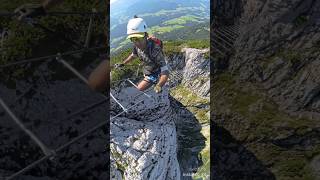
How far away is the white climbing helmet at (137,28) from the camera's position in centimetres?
449

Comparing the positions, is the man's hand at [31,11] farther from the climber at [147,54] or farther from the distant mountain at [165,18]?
the climber at [147,54]

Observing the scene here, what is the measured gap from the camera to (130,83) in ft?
15.1

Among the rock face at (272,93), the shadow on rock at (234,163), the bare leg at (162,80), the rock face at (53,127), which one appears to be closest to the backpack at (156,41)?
the bare leg at (162,80)

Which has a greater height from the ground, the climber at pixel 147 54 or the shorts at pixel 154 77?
the climber at pixel 147 54

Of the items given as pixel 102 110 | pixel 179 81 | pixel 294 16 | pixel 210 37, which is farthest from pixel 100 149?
pixel 294 16

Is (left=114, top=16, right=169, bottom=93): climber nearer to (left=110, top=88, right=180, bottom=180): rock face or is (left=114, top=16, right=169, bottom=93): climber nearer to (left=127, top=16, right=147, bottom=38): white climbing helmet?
(left=127, top=16, right=147, bottom=38): white climbing helmet

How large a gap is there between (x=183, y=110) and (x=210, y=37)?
75 cm

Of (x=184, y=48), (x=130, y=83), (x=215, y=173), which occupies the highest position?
(x=184, y=48)

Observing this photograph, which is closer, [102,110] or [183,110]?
[183,110]

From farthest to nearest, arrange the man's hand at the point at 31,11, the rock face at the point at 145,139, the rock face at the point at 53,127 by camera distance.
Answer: the rock face at the point at 53,127 → the rock face at the point at 145,139 → the man's hand at the point at 31,11

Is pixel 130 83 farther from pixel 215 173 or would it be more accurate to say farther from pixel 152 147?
pixel 215 173

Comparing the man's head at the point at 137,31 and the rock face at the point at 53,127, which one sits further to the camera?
the rock face at the point at 53,127

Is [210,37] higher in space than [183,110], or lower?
higher

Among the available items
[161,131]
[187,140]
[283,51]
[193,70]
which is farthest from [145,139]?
[283,51]
